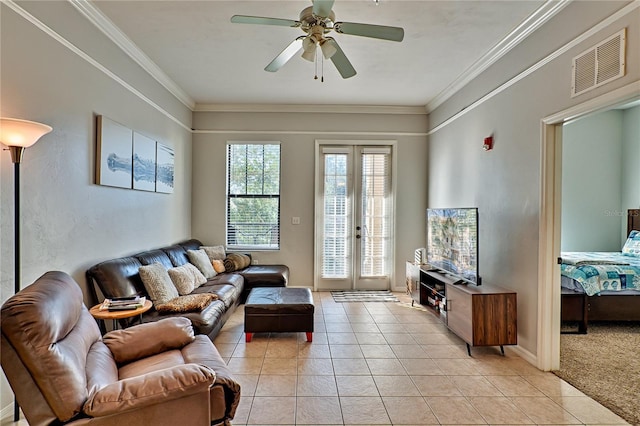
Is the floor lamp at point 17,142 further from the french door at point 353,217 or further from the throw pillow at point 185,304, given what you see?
the french door at point 353,217

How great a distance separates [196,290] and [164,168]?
1640 mm

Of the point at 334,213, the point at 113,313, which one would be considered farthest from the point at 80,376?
the point at 334,213

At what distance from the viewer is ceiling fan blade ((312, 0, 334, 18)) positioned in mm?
2091

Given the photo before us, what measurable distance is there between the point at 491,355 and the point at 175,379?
2.84 metres

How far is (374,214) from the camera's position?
5.81 meters

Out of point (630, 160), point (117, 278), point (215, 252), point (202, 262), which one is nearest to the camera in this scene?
point (117, 278)

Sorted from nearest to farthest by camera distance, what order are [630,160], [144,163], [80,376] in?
[80,376]
[144,163]
[630,160]

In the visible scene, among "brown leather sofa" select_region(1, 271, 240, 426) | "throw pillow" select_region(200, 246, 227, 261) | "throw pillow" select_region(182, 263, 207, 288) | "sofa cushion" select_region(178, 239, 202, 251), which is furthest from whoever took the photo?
"throw pillow" select_region(200, 246, 227, 261)

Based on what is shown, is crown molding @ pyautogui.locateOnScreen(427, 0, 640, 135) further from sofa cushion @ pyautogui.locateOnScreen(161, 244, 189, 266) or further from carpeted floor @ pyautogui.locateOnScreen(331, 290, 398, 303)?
sofa cushion @ pyautogui.locateOnScreen(161, 244, 189, 266)

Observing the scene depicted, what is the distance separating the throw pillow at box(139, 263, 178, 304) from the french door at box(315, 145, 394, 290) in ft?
9.10

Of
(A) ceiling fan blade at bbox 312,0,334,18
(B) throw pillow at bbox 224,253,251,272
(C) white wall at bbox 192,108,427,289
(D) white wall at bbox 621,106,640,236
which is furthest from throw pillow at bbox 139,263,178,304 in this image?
(D) white wall at bbox 621,106,640,236

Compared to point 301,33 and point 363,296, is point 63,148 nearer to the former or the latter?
point 301,33

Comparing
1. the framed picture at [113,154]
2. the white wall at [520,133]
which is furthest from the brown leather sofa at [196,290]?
the white wall at [520,133]

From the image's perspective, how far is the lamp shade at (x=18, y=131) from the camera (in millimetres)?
1876
